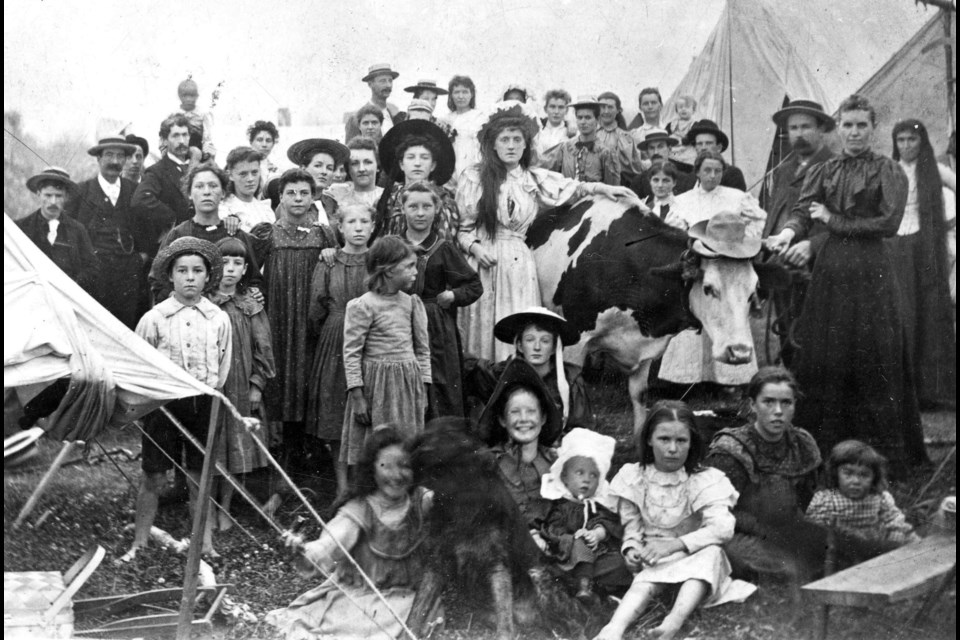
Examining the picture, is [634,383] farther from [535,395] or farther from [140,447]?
[140,447]

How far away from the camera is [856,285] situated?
7668 millimetres

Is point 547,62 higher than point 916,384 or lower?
higher

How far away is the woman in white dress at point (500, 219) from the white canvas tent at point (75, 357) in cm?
165

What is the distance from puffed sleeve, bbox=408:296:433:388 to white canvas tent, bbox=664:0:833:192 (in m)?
1.84

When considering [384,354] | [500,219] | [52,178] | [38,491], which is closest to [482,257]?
[500,219]

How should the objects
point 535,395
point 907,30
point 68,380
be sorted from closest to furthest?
point 68,380 < point 535,395 < point 907,30

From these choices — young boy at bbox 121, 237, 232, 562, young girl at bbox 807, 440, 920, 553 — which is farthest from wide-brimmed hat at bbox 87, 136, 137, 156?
young girl at bbox 807, 440, 920, 553

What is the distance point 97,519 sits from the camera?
7.59 metres

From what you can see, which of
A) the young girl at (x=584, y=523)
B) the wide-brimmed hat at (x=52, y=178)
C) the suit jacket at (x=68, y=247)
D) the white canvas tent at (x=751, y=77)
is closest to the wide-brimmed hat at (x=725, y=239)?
the white canvas tent at (x=751, y=77)

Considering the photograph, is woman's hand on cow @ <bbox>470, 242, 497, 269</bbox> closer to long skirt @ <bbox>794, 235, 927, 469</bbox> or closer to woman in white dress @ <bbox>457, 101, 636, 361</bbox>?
woman in white dress @ <bbox>457, 101, 636, 361</bbox>

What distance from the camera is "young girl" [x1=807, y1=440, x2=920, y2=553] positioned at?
23.8 feet

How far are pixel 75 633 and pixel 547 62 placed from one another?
3.72 meters

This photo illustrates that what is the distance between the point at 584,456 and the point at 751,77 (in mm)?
2232

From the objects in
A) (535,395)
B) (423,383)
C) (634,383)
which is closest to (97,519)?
(423,383)
